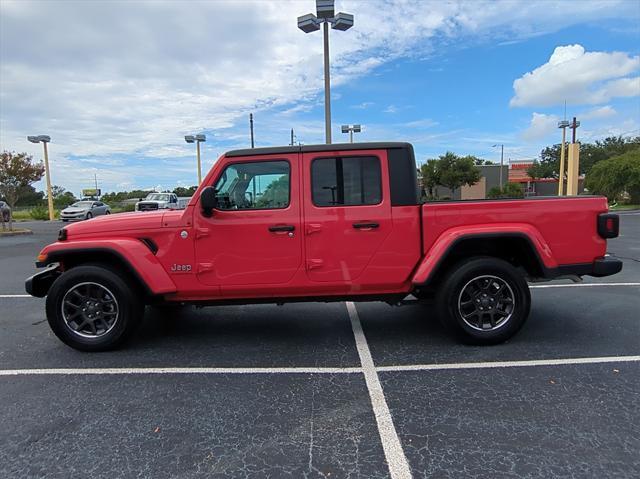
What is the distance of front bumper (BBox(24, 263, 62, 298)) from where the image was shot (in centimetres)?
452

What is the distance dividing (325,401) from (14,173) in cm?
3757

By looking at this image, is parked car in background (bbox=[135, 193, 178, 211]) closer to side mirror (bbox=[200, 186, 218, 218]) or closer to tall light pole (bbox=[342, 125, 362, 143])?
tall light pole (bbox=[342, 125, 362, 143])

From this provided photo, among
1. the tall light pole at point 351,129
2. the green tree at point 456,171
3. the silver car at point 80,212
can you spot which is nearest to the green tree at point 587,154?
the green tree at point 456,171

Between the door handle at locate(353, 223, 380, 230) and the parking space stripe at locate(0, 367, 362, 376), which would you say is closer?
the parking space stripe at locate(0, 367, 362, 376)

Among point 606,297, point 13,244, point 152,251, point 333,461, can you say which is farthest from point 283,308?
point 13,244

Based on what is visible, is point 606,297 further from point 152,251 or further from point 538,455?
point 152,251

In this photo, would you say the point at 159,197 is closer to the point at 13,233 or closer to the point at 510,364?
the point at 13,233

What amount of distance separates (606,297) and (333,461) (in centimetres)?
529

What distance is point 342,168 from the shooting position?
4363 millimetres

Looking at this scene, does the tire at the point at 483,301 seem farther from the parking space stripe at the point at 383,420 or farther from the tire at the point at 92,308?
the tire at the point at 92,308

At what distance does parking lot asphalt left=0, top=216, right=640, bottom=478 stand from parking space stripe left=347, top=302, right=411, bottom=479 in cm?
1

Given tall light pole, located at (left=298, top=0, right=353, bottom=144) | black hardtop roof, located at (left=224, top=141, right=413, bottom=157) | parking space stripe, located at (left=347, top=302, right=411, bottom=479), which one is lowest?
parking space stripe, located at (left=347, top=302, right=411, bottom=479)

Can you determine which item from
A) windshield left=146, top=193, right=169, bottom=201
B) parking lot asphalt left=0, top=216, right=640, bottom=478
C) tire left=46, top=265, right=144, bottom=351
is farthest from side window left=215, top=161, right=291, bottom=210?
windshield left=146, top=193, right=169, bottom=201

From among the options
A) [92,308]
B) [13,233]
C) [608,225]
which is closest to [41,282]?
[92,308]
